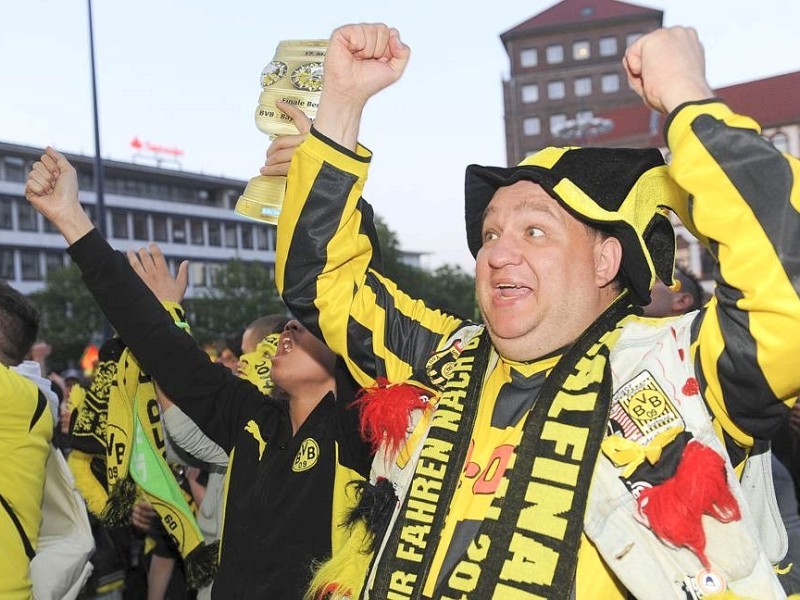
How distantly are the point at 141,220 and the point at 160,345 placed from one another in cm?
5787

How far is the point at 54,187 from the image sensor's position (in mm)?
2986

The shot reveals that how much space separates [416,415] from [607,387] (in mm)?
544

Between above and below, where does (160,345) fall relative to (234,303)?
below

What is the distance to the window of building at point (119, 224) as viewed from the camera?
56388mm

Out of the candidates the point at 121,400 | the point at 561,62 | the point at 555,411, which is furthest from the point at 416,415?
the point at 561,62

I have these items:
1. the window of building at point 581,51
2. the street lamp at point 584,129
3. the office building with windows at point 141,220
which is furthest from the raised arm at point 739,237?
the window of building at point 581,51

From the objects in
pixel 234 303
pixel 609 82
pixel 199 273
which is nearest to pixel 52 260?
pixel 199 273

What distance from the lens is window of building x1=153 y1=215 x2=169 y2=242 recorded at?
194ft

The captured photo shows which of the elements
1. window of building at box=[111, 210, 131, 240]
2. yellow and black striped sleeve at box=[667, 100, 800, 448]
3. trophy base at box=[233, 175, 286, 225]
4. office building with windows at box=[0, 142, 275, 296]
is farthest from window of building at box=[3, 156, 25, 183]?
yellow and black striped sleeve at box=[667, 100, 800, 448]

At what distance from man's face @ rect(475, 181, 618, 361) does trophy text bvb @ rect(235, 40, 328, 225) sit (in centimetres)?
83

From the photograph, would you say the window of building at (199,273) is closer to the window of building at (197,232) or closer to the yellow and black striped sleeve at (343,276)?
the window of building at (197,232)

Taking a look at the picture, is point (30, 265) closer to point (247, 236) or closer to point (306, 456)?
point (247, 236)

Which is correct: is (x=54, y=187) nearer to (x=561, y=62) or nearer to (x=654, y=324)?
(x=654, y=324)

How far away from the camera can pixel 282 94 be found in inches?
101
